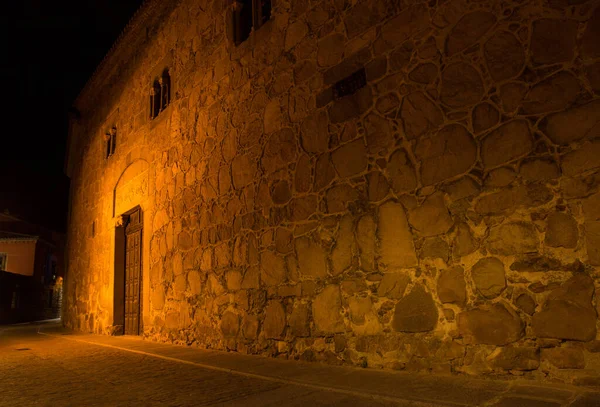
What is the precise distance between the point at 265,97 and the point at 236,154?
926mm

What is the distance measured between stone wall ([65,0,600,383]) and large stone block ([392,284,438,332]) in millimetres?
13

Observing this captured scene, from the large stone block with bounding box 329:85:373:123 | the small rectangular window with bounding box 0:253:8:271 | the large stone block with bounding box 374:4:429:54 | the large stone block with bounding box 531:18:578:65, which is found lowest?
the large stone block with bounding box 531:18:578:65

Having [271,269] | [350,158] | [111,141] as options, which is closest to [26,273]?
[111,141]

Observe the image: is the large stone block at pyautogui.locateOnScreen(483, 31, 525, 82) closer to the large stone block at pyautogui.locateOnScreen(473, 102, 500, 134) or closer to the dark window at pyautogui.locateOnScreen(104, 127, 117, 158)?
the large stone block at pyautogui.locateOnScreen(473, 102, 500, 134)

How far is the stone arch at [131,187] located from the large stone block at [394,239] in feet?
19.0

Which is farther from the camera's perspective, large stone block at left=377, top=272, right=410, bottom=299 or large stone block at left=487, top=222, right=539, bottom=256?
large stone block at left=377, top=272, right=410, bottom=299

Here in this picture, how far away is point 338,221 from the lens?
4.43m

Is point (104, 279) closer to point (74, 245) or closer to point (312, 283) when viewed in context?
point (74, 245)

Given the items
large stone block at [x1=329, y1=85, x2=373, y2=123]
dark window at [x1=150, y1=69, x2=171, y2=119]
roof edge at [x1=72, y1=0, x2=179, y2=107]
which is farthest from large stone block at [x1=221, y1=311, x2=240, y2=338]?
roof edge at [x1=72, y1=0, x2=179, y2=107]

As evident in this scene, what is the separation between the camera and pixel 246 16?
636 cm

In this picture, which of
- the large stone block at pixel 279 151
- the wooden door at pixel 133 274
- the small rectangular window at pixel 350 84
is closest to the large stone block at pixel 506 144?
the small rectangular window at pixel 350 84

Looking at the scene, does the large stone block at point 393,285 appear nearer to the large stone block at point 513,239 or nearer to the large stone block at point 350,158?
the large stone block at point 513,239

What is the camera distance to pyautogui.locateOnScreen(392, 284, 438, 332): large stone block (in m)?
3.55

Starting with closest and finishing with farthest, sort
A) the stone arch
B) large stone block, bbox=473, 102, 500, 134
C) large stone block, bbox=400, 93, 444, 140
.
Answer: large stone block, bbox=473, 102, 500, 134 < large stone block, bbox=400, 93, 444, 140 < the stone arch
